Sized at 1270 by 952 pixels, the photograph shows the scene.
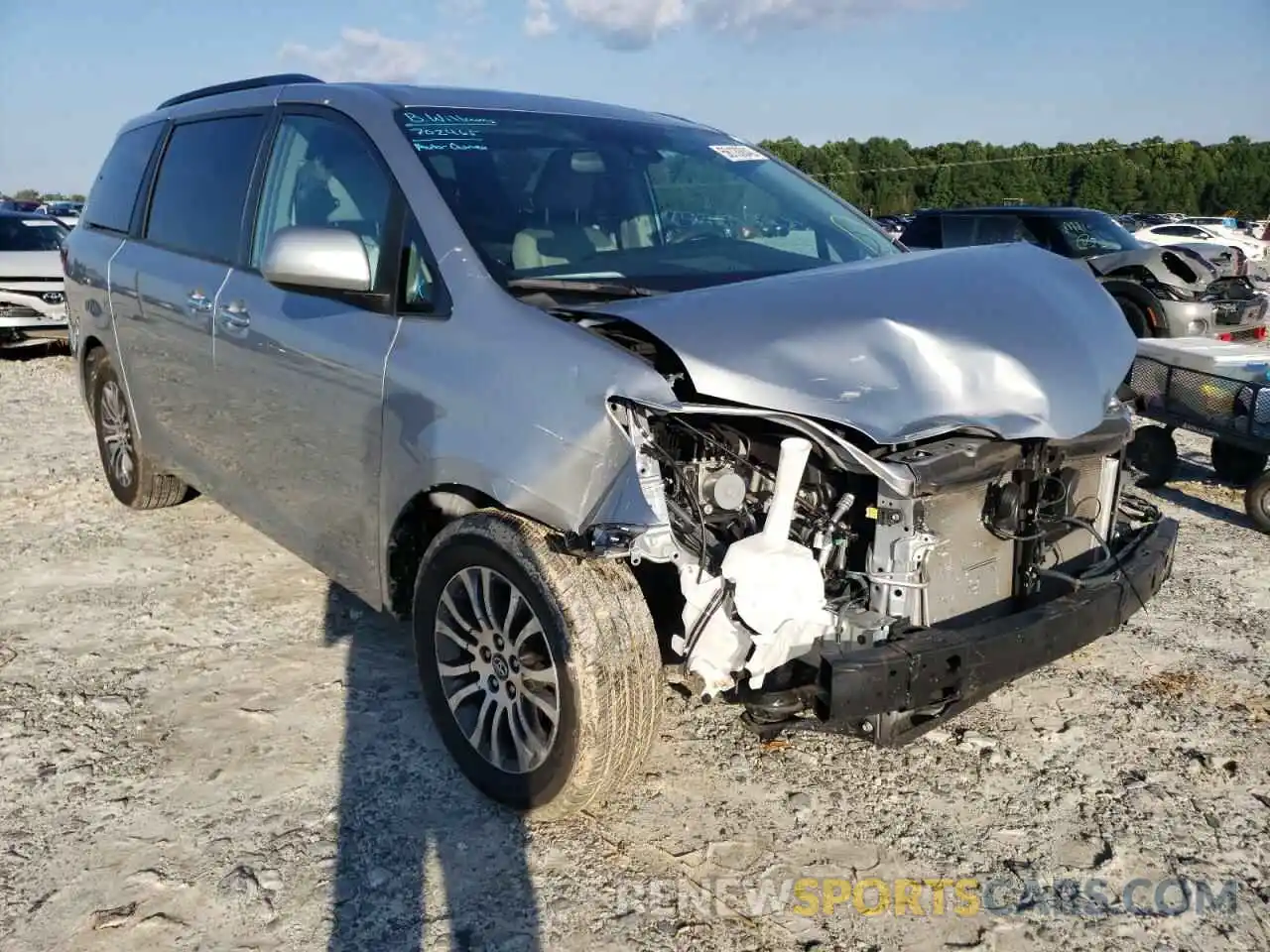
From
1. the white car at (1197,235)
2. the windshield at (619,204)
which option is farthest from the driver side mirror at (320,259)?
the white car at (1197,235)

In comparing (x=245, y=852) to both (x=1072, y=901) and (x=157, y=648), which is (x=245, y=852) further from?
(x=1072, y=901)

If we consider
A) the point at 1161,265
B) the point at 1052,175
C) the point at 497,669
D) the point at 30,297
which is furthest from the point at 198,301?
the point at 1052,175

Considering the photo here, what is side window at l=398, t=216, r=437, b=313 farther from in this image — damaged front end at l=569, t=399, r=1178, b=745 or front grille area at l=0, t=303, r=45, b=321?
front grille area at l=0, t=303, r=45, b=321

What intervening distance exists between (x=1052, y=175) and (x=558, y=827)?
7613cm

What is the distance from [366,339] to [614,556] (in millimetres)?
1163

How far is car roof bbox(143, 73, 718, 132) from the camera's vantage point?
3.52 meters

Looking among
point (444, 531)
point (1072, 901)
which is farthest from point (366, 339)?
point (1072, 901)

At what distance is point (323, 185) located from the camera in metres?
3.58

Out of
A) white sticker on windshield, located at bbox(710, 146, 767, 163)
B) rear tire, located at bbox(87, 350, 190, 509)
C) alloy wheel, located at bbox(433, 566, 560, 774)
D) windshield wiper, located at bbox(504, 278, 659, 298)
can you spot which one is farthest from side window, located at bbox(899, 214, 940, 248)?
alloy wheel, located at bbox(433, 566, 560, 774)

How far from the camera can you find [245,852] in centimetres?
277

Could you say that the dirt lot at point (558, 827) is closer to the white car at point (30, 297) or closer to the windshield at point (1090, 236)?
the windshield at point (1090, 236)

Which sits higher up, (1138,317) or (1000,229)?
(1000,229)

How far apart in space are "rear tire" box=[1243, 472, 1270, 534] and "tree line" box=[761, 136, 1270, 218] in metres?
53.6

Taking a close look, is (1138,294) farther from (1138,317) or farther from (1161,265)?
(1161,265)
